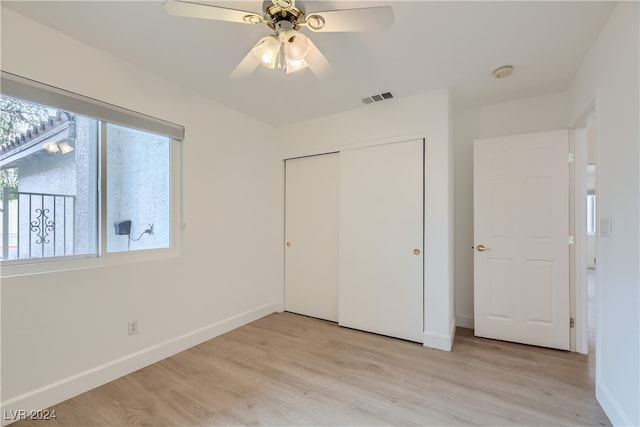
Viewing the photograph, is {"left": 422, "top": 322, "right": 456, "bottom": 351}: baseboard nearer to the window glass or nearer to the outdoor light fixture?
the window glass

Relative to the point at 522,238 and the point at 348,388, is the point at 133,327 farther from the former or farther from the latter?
the point at 522,238

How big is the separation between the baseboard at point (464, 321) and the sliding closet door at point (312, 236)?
55.1 inches

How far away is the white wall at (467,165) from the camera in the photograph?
288cm

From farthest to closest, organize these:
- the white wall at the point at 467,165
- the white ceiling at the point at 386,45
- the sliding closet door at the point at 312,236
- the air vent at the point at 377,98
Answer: the sliding closet door at the point at 312,236 → the white wall at the point at 467,165 → the air vent at the point at 377,98 → the white ceiling at the point at 386,45

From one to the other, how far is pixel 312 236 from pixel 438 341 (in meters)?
1.78

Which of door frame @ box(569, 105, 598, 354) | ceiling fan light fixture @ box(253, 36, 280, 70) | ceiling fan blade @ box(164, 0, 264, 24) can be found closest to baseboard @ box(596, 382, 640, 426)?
door frame @ box(569, 105, 598, 354)

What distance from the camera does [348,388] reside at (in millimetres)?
1997

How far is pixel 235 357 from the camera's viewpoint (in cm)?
244

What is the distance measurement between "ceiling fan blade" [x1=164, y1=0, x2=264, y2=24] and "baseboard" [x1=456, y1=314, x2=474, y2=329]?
3357 mm

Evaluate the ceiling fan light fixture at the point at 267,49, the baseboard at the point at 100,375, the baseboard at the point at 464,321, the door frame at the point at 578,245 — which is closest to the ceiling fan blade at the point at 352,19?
the ceiling fan light fixture at the point at 267,49

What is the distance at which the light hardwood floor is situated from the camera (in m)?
1.70

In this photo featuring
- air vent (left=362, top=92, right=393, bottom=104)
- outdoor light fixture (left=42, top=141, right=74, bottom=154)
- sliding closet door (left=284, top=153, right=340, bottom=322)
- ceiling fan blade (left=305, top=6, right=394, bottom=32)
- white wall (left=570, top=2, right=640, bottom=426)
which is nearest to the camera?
ceiling fan blade (left=305, top=6, right=394, bottom=32)

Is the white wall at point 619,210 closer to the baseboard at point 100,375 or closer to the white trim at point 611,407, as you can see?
the white trim at point 611,407

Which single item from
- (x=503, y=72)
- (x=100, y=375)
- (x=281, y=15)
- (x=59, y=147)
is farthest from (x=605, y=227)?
(x=59, y=147)
